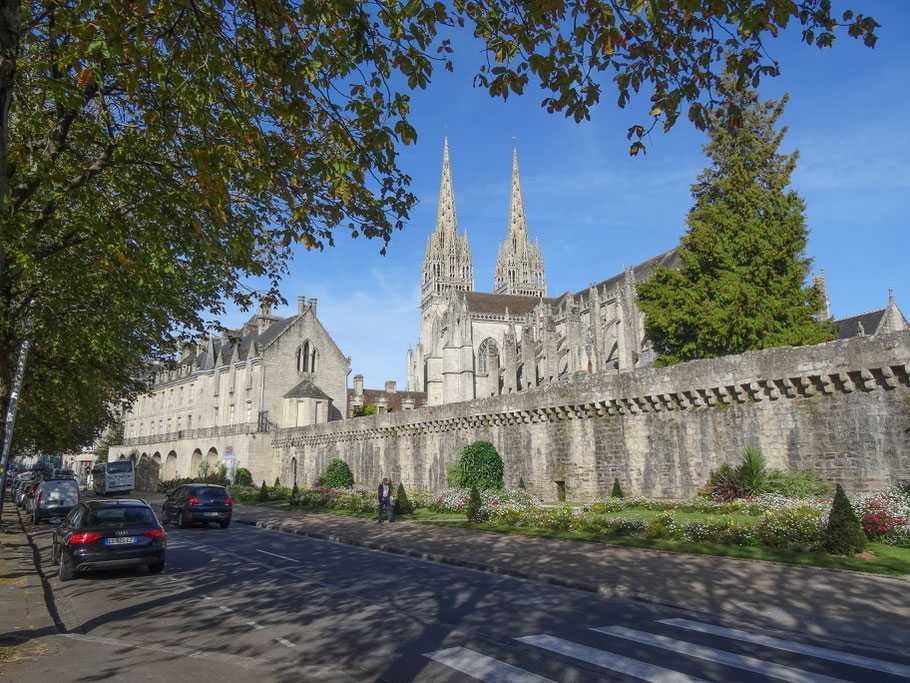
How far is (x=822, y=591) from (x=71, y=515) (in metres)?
13.2

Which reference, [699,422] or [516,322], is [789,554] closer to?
[699,422]

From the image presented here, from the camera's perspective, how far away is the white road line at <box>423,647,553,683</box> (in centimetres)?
513

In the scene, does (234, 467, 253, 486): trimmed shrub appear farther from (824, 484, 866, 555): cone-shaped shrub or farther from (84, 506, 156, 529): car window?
(824, 484, 866, 555): cone-shaped shrub

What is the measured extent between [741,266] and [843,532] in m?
17.2

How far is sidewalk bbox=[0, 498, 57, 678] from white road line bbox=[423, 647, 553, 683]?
156 inches

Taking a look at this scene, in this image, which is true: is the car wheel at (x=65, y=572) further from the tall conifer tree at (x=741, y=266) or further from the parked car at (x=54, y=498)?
the tall conifer tree at (x=741, y=266)

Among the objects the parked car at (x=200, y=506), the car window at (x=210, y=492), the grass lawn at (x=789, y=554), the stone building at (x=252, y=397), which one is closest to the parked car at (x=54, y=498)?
the parked car at (x=200, y=506)

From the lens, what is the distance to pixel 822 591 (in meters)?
8.28

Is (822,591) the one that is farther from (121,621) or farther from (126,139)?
(126,139)

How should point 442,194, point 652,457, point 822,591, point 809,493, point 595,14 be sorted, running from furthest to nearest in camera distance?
1. point 442,194
2. point 652,457
3. point 809,493
4. point 822,591
5. point 595,14

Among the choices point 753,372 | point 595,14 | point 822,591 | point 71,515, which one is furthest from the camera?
point 753,372

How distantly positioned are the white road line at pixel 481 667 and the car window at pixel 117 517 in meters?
8.03

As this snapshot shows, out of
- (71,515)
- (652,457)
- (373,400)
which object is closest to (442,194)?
(373,400)

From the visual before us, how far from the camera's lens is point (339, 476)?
35812mm
